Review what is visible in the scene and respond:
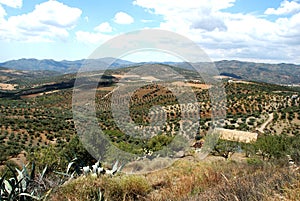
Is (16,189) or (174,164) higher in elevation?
(16,189)

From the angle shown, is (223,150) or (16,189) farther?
(223,150)

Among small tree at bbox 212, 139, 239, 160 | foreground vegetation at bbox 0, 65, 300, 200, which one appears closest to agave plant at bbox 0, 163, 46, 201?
foreground vegetation at bbox 0, 65, 300, 200

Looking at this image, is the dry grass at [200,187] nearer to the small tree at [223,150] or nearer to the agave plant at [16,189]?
the agave plant at [16,189]

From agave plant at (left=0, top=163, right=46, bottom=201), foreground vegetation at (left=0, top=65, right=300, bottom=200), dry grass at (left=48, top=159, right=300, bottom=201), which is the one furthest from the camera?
agave plant at (left=0, top=163, right=46, bottom=201)

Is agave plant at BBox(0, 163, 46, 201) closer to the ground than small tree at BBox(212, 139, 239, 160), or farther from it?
farther from it

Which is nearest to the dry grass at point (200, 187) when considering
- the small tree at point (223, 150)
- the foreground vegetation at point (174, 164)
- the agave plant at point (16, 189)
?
the foreground vegetation at point (174, 164)

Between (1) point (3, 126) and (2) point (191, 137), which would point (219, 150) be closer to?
(2) point (191, 137)

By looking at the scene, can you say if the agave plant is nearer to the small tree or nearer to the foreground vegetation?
the foreground vegetation

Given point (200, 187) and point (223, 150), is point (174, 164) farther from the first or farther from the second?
point (223, 150)

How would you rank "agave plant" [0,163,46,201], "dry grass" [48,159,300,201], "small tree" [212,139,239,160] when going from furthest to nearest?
"small tree" [212,139,239,160]
"agave plant" [0,163,46,201]
"dry grass" [48,159,300,201]

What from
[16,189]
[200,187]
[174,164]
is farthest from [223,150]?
[16,189]

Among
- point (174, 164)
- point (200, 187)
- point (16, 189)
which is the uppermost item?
point (200, 187)

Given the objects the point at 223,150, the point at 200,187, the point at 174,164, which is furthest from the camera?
the point at 223,150

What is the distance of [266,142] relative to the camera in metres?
21.8
